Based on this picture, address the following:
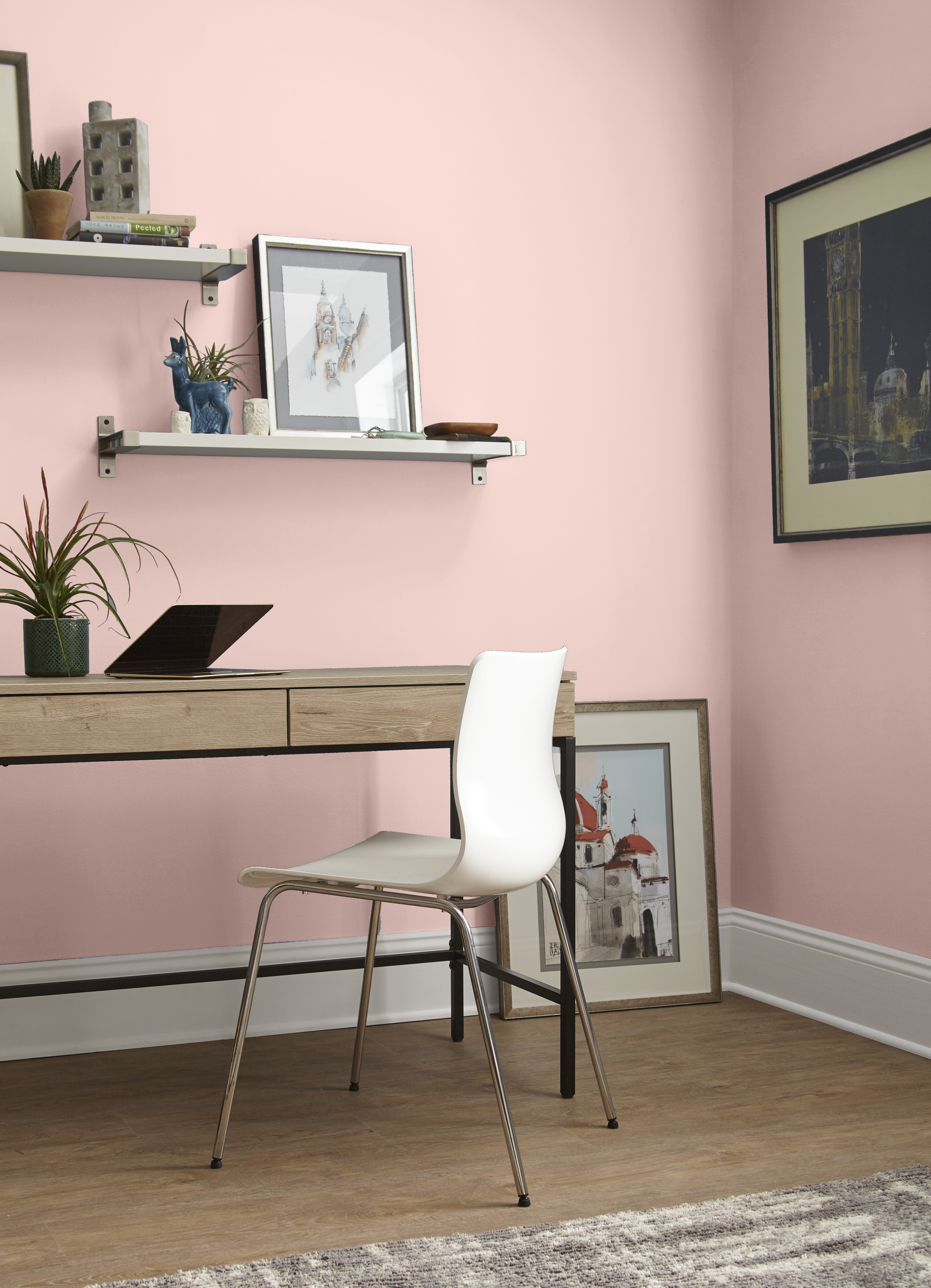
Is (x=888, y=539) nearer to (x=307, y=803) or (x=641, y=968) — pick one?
(x=641, y=968)

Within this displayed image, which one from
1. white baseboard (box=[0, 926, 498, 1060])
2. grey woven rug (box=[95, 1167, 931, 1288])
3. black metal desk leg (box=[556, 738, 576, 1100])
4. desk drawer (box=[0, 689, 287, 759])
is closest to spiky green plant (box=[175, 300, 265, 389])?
desk drawer (box=[0, 689, 287, 759])

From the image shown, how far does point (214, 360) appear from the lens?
2.78 m

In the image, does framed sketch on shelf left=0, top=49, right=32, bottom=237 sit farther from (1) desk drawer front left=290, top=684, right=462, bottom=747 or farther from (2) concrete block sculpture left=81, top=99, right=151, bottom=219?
(1) desk drawer front left=290, top=684, right=462, bottom=747

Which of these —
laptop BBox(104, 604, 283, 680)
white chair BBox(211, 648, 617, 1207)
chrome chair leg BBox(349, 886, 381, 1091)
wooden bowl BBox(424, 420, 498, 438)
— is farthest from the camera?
wooden bowl BBox(424, 420, 498, 438)

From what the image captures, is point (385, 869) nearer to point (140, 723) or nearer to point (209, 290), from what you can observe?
point (140, 723)

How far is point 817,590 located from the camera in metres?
3.05

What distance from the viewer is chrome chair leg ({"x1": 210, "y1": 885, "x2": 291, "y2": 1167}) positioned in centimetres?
208

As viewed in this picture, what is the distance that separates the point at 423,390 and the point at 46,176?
0.94 metres

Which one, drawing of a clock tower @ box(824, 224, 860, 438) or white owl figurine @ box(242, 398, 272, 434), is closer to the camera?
white owl figurine @ box(242, 398, 272, 434)

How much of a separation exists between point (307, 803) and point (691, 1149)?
118 centimetres

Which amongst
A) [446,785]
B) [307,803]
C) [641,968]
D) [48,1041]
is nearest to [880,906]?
[641,968]

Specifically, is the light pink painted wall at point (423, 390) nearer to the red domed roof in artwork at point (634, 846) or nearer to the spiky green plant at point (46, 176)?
the spiky green plant at point (46, 176)

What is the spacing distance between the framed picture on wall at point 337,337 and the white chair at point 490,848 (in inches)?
36.6

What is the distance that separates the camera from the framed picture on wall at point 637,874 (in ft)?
10.1
